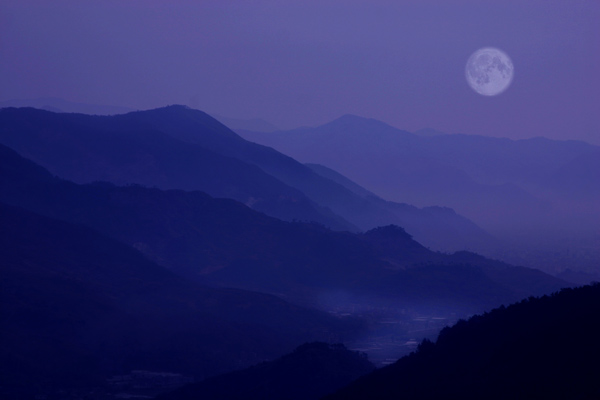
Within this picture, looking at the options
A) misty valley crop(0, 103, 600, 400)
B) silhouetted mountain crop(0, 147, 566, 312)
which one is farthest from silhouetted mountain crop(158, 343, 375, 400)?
silhouetted mountain crop(0, 147, 566, 312)

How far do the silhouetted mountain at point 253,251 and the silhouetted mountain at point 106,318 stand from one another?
20.4 metres

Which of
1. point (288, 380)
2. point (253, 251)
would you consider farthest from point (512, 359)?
point (253, 251)

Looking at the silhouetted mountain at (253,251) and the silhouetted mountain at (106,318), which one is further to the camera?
the silhouetted mountain at (253,251)

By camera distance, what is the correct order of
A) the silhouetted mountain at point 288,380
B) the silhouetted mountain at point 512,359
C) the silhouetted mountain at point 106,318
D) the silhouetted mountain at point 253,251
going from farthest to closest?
the silhouetted mountain at point 253,251 < the silhouetted mountain at point 106,318 < the silhouetted mountain at point 288,380 < the silhouetted mountain at point 512,359

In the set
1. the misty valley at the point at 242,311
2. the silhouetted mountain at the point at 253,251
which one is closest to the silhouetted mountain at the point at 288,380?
the misty valley at the point at 242,311

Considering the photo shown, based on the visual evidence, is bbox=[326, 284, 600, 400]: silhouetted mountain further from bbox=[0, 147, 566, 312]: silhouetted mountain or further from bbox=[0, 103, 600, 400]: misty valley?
bbox=[0, 147, 566, 312]: silhouetted mountain

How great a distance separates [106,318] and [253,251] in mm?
67110

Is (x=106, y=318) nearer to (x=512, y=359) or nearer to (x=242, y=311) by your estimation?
(x=242, y=311)

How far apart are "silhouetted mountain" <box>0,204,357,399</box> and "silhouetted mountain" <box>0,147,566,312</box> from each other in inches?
805

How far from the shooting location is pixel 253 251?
184m

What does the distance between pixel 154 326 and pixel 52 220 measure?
44829 mm

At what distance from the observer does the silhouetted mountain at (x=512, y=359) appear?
47.3 m

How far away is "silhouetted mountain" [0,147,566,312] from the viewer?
169 m

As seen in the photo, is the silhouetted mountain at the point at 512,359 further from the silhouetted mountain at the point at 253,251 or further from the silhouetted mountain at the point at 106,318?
the silhouetted mountain at the point at 253,251
